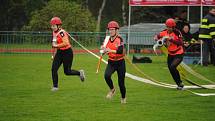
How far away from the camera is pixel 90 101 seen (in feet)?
50.1

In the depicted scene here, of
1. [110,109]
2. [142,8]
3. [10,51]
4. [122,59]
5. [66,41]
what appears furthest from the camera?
[142,8]

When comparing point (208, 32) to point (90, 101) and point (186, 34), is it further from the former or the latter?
point (90, 101)

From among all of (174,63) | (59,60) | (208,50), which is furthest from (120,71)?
(208,50)

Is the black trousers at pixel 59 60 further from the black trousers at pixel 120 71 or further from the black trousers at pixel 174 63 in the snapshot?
the black trousers at pixel 174 63

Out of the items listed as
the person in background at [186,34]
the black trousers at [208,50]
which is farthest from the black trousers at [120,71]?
the black trousers at [208,50]

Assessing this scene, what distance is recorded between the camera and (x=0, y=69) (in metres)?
24.8

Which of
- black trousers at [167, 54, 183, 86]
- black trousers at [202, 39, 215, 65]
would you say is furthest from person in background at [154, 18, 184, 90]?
black trousers at [202, 39, 215, 65]

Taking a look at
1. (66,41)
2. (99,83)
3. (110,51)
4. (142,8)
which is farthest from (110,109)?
(142,8)

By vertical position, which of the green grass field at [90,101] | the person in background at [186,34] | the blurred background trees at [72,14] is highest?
the blurred background trees at [72,14]

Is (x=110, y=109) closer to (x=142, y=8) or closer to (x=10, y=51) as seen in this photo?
(x=10, y=51)

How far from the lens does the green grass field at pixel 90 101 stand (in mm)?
12855

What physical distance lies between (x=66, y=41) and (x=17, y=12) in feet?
136

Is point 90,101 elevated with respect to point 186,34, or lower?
lower

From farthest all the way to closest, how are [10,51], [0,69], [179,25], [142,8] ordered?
[142,8], [10,51], [179,25], [0,69]
